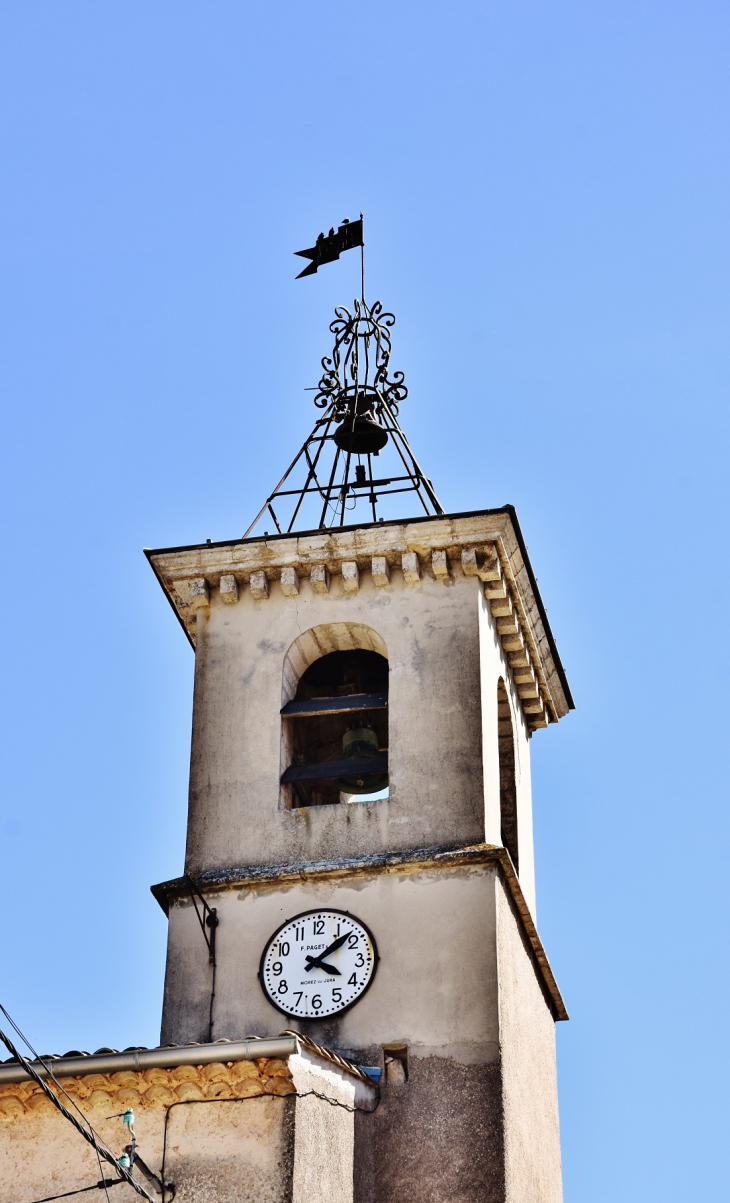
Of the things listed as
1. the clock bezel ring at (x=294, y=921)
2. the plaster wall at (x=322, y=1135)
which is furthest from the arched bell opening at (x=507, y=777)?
the plaster wall at (x=322, y=1135)

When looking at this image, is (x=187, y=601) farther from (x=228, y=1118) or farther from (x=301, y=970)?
(x=228, y=1118)

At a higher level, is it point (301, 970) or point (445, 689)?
point (445, 689)

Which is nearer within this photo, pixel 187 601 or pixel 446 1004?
pixel 446 1004

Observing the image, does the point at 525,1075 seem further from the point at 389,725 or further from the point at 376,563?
the point at 376,563

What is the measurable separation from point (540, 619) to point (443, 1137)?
6.17 metres

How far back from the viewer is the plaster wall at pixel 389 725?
17.0 meters

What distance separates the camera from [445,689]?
17625mm

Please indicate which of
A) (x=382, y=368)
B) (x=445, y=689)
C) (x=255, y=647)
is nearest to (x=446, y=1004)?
(x=445, y=689)

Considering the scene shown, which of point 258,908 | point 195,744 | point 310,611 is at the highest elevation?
point 310,611

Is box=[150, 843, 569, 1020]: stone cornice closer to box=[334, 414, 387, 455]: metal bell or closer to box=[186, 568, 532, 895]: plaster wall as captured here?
box=[186, 568, 532, 895]: plaster wall

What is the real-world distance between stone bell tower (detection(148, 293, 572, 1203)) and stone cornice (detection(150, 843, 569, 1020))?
22mm

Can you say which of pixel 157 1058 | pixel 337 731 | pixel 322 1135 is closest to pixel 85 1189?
pixel 157 1058

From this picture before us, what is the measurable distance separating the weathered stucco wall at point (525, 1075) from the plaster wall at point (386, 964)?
211 mm

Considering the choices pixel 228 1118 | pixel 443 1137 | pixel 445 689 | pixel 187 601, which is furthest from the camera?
pixel 187 601
